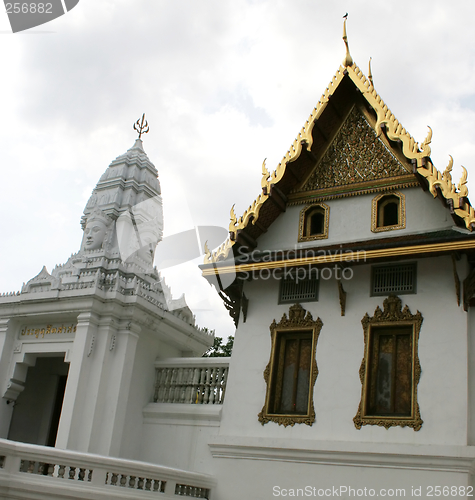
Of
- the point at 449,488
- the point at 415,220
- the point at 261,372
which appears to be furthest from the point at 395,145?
the point at 449,488

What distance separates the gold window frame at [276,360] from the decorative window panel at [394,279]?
107 centimetres

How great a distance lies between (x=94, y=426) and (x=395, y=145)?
6871 mm

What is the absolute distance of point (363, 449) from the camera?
8641 millimetres

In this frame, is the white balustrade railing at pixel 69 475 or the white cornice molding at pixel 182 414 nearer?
the white balustrade railing at pixel 69 475

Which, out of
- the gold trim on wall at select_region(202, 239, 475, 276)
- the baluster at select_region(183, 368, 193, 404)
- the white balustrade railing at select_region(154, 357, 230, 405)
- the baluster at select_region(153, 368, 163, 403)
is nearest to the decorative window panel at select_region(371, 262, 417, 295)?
the gold trim on wall at select_region(202, 239, 475, 276)

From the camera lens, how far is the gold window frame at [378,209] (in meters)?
10.1

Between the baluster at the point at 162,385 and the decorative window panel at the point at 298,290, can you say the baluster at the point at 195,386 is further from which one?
the decorative window panel at the point at 298,290

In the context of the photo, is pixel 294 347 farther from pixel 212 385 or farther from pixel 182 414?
pixel 182 414

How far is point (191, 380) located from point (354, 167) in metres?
4.71

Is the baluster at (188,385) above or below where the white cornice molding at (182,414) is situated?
above


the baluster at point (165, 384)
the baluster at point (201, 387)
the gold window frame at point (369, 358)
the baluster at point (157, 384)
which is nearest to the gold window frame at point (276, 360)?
the gold window frame at point (369, 358)

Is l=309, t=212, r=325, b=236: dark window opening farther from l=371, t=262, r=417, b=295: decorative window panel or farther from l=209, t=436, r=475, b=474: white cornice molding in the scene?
l=209, t=436, r=475, b=474: white cornice molding

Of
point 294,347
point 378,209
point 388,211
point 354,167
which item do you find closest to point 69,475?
point 294,347

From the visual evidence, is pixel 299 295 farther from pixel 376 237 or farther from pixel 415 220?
pixel 415 220
